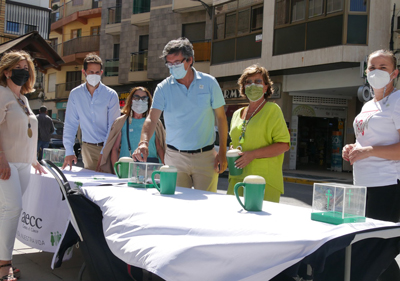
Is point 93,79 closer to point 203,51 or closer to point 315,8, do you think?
point 315,8

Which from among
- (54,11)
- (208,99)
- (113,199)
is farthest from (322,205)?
(54,11)

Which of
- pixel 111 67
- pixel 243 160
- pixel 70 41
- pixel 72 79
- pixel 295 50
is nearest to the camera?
pixel 243 160

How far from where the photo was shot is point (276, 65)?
747 inches

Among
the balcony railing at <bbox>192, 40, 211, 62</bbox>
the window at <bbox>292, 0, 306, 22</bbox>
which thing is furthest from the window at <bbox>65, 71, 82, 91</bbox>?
the window at <bbox>292, 0, 306, 22</bbox>

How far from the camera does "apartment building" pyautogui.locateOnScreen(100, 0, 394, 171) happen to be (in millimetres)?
16734

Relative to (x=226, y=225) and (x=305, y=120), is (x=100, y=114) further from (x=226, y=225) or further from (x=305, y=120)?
(x=305, y=120)

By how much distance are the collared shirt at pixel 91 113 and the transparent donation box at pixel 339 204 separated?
141 inches

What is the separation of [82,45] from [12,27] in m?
5.16

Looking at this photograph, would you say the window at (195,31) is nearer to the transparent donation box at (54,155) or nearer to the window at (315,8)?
the window at (315,8)

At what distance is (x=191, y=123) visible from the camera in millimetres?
4070

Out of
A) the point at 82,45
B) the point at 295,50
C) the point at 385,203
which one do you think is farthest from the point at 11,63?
the point at 82,45

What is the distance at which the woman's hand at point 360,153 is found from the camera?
3.10 m

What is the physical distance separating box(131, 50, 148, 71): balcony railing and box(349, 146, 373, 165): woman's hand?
25.2 meters

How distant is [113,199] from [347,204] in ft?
4.51
